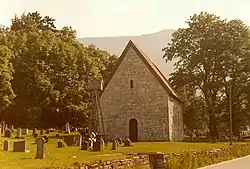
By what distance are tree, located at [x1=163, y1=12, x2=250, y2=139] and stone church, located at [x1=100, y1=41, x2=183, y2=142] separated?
12708 millimetres

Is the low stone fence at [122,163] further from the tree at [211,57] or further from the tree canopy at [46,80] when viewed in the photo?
the tree at [211,57]

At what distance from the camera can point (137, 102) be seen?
51.8m

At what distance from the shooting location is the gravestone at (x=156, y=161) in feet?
72.5

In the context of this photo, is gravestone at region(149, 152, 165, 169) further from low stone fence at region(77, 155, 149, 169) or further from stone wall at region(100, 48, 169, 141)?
stone wall at region(100, 48, 169, 141)

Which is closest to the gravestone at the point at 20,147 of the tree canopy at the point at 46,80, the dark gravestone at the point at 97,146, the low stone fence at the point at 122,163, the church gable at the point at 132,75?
the dark gravestone at the point at 97,146

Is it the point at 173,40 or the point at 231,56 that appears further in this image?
the point at 173,40

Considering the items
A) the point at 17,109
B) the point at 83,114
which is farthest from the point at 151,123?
the point at 17,109

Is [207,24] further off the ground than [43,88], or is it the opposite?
[207,24]

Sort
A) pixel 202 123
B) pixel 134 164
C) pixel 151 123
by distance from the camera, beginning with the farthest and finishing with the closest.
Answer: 1. pixel 202 123
2. pixel 151 123
3. pixel 134 164

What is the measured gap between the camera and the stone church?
50.6m

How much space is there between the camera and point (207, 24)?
66625 millimetres

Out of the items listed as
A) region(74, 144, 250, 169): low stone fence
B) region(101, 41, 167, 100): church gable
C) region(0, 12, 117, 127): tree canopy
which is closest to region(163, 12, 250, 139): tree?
region(0, 12, 117, 127): tree canopy

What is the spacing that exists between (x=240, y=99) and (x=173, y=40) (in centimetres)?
1269

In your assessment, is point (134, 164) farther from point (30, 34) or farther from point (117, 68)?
point (30, 34)
